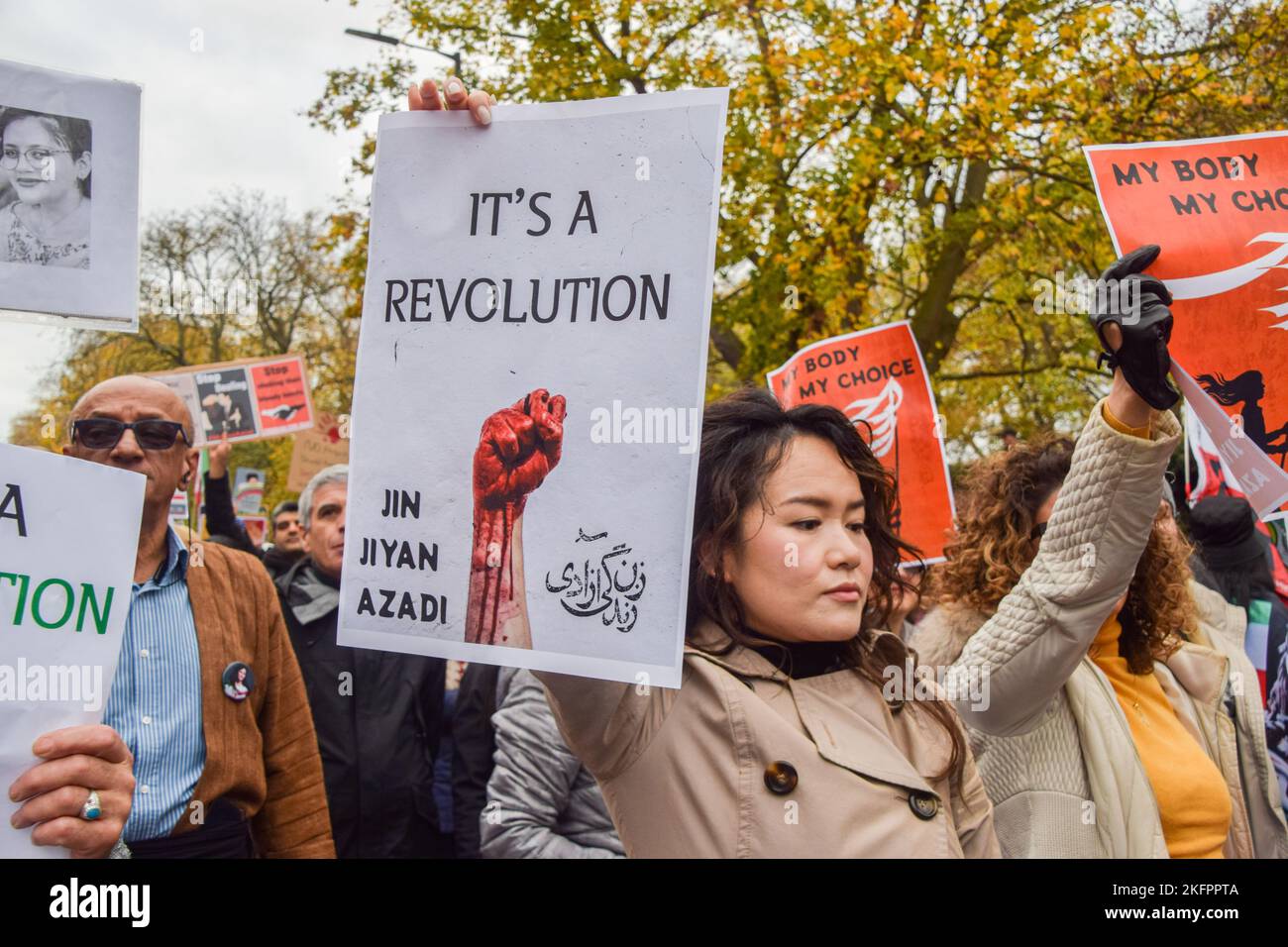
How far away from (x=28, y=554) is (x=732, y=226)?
9.30 m

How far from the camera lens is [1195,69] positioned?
9070mm

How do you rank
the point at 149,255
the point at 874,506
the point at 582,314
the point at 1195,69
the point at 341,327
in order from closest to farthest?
1. the point at 582,314
2. the point at 874,506
3. the point at 1195,69
4. the point at 149,255
5. the point at 341,327

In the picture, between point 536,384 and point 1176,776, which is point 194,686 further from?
point 1176,776

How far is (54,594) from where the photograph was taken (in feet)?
6.23

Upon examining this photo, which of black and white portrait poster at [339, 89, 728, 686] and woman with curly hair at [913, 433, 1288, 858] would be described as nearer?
Result: black and white portrait poster at [339, 89, 728, 686]

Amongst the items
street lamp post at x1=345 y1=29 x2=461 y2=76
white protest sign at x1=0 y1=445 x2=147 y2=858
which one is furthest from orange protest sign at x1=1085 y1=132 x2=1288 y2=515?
street lamp post at x1=345 y1=29 x2=461 y2=76

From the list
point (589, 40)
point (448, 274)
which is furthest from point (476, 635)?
point (589, 40)

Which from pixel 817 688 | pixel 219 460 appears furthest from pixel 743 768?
pixel 219 460

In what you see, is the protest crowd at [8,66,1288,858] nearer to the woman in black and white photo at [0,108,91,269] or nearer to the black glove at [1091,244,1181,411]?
the black glove at [1091,244,1181,411]

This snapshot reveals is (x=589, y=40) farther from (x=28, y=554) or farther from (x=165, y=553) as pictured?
(x=28, y=554)

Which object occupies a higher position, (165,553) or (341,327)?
(341,327)

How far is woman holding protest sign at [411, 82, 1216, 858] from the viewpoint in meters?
1.90

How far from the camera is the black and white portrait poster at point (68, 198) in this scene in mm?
2207

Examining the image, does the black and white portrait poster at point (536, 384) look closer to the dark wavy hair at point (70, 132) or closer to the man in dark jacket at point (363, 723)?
the dark wavy hair at point (70, 132)
